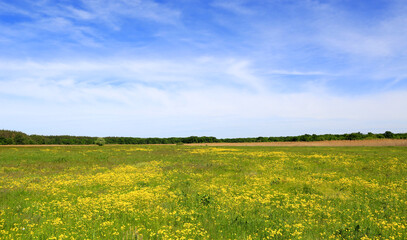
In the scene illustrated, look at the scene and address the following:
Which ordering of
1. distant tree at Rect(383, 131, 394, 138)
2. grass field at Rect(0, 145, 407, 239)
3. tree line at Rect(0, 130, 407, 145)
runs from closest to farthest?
grass field at Rect(0, 145, 407, 239) → distant tree at Rect(383, 131, 394, 138) → tree line at Rect(0, 130, 407, 145)

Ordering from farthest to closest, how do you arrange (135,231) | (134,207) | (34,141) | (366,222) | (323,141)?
(34,141) < (323,141) < (134,207) < (366,222) < (135,231)

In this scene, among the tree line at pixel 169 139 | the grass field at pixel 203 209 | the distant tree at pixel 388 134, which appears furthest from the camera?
the tree line at pixel 169 139

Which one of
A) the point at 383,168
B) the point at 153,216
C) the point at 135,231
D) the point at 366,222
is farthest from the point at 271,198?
the point at 383,168

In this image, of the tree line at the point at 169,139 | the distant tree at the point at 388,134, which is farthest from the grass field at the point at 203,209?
the distant tree at the point at 388,134

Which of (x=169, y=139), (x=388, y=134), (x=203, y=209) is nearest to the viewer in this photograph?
(x=203, y=209)

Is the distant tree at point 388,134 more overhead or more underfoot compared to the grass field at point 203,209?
more overhead

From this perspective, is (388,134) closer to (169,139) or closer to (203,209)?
(169,139)

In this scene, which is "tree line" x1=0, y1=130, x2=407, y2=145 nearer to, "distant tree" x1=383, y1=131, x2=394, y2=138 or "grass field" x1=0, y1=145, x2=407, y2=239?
"distant tree" x1=383, y1=131, x2=394, y2=138

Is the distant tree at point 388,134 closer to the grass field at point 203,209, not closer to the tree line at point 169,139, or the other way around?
the tree line at point 169,139

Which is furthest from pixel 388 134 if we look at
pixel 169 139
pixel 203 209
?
pixel 203 209

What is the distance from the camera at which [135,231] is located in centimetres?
899

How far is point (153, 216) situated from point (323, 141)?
2742 inches

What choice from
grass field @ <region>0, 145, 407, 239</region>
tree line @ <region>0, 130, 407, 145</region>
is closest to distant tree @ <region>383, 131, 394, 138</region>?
tree line @ <region>0, 130, 407, 145</region>

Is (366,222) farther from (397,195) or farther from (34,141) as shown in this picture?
(34,141)
